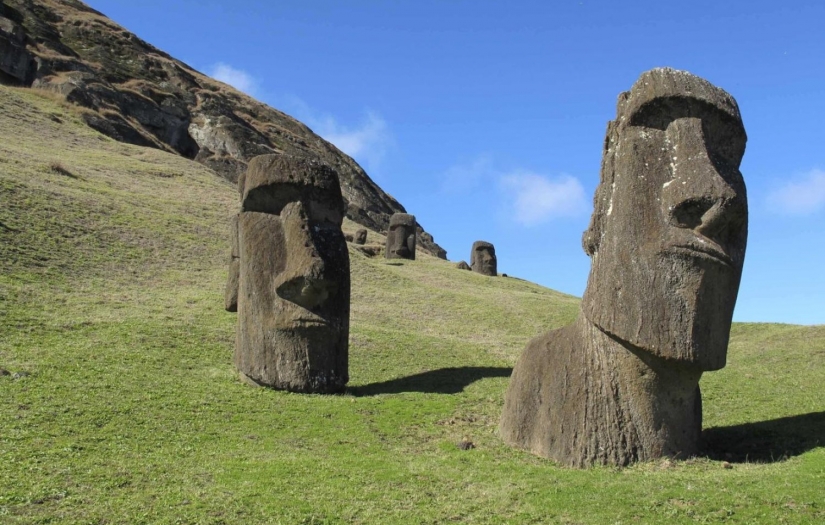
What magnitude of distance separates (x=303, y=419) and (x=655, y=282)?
5845mm

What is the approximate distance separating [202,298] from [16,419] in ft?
40.6

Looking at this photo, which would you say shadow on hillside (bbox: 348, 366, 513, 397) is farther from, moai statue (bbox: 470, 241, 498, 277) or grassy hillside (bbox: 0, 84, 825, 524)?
moai statue (bbox: 470, 241, 498, 277)

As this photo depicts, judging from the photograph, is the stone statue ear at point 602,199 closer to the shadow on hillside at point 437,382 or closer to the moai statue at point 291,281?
the moai statue at point 291,281

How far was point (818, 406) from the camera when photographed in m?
11.7

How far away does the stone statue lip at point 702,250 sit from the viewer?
8750 millimetres

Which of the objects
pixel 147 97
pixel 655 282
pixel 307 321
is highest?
pixel 147 97

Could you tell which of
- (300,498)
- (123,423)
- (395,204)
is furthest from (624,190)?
(395,204)

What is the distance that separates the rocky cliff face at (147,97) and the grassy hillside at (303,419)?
114ft

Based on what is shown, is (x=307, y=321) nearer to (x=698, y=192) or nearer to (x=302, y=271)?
(x=302, y=271)

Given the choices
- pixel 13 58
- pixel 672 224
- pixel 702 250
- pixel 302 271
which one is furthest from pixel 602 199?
pixel 13 58

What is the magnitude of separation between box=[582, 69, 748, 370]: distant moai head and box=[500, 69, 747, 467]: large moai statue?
0.01 meters

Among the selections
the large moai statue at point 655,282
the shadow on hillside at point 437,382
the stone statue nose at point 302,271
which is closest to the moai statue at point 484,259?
the shadow on hillside at point 437,382

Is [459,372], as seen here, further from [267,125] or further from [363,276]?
[267,125]

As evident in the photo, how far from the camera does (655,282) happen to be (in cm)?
895
